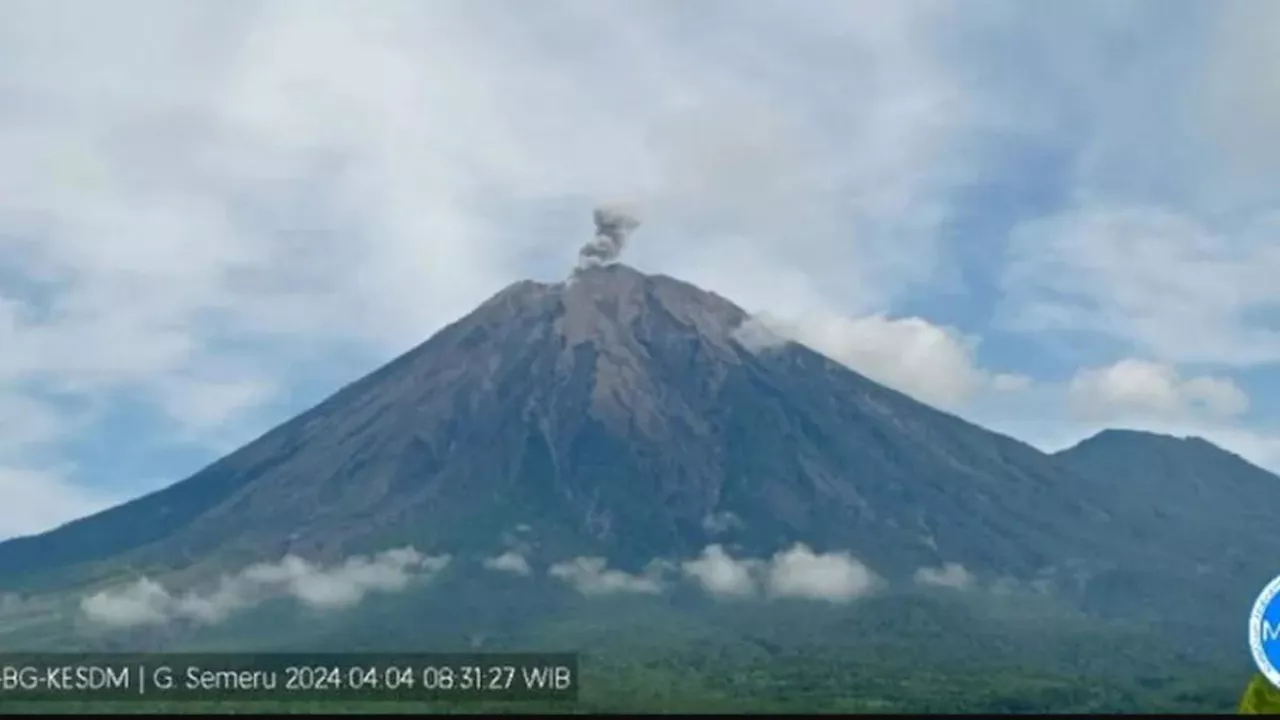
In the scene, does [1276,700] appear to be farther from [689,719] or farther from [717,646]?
[717,646]

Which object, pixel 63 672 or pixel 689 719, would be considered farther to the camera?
pixel 63 672

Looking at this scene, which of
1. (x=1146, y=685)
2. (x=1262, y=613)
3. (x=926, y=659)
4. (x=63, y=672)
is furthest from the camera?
(x=926, y=659)

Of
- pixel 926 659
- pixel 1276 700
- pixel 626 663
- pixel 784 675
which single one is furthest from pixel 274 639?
pixel 1276 700

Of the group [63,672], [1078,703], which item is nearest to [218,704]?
[1078,703]

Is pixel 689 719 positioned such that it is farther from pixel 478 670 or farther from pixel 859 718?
pixel 478 670

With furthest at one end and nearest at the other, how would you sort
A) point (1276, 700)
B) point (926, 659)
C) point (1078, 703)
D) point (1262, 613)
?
point (926, 659) → point (1078, 703) → point (1276, 700) → point (1262, 613)

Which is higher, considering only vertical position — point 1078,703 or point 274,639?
point 274,639
